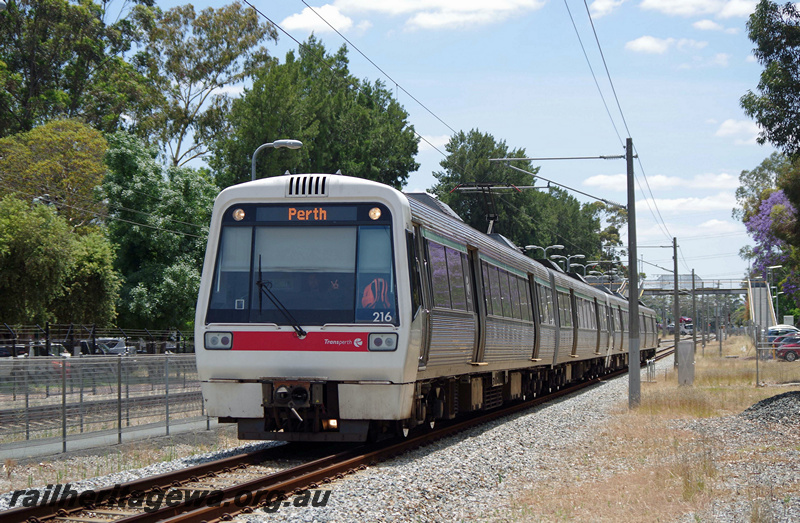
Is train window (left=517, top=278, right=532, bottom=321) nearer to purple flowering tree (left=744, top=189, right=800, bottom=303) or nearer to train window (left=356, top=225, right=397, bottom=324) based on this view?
train window (left=356, top=225, right=397, bottom=324)

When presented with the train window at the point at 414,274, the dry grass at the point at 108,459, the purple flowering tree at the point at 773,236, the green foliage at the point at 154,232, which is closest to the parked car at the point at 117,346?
the green foliage at the point at 154,232

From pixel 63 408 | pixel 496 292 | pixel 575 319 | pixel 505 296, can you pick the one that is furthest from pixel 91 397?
pixel 575 319

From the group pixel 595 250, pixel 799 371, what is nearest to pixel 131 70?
pixel 799 371

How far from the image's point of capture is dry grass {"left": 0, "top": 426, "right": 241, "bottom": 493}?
10.5 metres

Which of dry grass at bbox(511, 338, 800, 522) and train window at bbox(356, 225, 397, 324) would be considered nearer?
dry grass at bbox(511, 338, 800, 522)

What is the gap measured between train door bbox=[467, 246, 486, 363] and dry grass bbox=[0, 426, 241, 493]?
397 centimetres

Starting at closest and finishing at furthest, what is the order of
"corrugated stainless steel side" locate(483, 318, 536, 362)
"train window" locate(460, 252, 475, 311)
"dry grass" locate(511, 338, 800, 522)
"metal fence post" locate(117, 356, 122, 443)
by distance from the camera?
1. "dry grass" locate(511, 338, 800, 522)
2. "metal fence post" locate(117, 356, 122, 443)
3. "train window" locate(460, 252, 475, 311)
4. "corrugated stainless steel side" locate(483, 318, 536, 362)

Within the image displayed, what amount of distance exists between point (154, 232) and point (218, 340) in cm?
2755

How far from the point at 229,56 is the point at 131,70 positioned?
6.98 meters

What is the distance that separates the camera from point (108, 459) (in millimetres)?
12211

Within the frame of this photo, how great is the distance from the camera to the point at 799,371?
3609cm

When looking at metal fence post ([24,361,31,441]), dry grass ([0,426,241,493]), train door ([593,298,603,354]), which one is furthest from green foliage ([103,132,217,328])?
metal fence post ([24,361,31,441])

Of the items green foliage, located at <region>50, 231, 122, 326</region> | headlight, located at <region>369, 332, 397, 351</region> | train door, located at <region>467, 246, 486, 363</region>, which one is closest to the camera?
headlight, located at <region>369, 332, 397, 351</region>

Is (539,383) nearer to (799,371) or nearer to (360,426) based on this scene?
(360,426)
